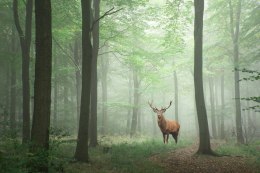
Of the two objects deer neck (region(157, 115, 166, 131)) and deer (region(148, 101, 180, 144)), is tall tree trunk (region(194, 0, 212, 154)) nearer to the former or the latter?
deer (region(148, 101, 180, 144))

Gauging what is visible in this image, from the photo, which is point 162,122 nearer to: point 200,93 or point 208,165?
point 200,93

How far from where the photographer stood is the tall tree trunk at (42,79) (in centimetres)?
883

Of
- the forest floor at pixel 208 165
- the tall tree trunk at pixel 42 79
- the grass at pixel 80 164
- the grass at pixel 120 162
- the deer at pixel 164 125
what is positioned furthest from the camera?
the deer at pixel 164 125

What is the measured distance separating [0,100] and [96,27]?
14.2 meters

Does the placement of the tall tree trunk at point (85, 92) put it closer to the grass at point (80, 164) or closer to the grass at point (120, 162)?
the grass at point (80, 164)

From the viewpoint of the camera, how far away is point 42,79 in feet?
29.2

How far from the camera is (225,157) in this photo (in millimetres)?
14539

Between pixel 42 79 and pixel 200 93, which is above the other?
pixel 42 79

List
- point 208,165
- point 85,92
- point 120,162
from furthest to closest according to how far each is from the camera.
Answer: point 85,92 < point 120,162 < point 208,165

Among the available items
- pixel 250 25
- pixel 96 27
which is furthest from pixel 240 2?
pixel 96 27

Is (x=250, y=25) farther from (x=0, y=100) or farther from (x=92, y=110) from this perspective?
(x=0, y=100)

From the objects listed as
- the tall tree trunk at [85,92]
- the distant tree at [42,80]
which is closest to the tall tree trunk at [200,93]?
the tall tree trunk at [85,92]

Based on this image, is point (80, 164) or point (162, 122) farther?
point (162, 122)

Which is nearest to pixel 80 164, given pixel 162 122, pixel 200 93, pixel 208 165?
pixel 208 165
